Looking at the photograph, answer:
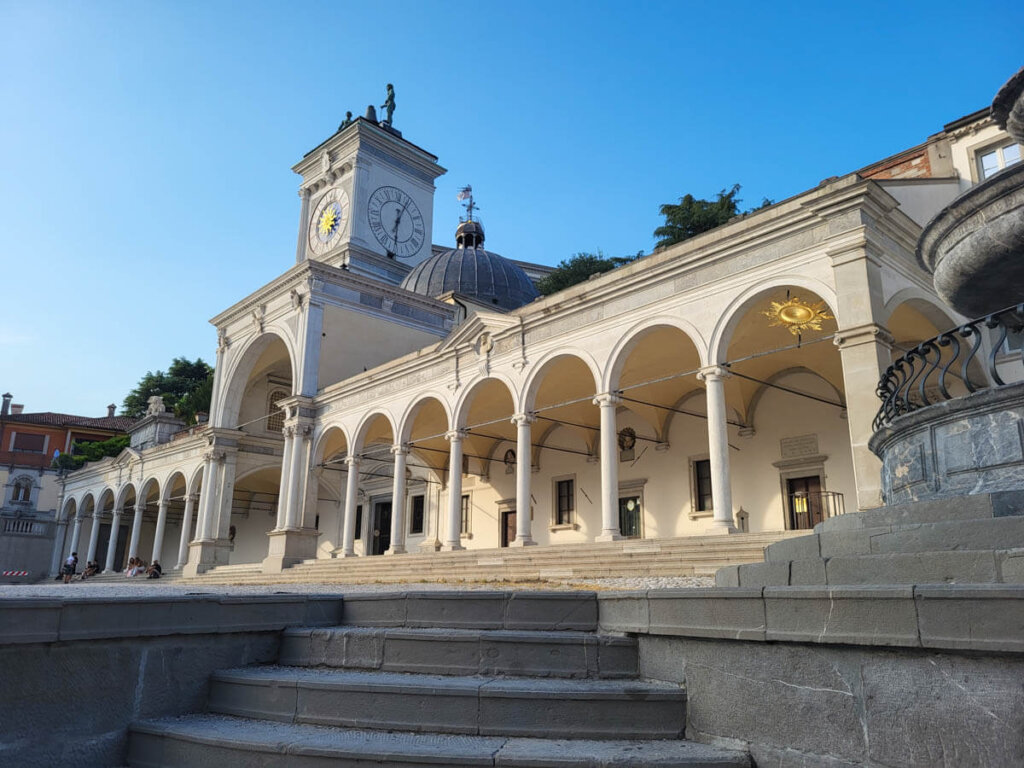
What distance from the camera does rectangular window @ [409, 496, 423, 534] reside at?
2747cm

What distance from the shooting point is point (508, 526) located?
24.7 meters

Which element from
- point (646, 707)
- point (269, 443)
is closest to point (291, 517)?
point (269, 443)

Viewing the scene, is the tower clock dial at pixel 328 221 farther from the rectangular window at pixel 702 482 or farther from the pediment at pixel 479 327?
the rectangular window at pixel 702 482

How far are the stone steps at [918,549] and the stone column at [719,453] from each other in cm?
797

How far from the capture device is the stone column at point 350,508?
70.6ft

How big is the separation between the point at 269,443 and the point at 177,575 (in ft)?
18.4

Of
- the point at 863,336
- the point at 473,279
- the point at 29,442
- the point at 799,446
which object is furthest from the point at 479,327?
the point at 29,442

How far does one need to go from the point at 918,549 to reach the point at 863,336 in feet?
27.0

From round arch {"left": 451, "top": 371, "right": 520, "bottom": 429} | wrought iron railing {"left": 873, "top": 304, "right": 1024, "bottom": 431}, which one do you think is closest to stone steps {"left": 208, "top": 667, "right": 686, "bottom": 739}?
wrought iron railing {"left": 873, "top": 304, "right": 1024, "bottom": 431}

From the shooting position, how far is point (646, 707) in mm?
3852

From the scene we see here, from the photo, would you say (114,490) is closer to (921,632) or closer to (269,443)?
(269,443)

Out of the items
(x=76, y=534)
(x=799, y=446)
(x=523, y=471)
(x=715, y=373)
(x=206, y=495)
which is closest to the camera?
(x=715, y=373)

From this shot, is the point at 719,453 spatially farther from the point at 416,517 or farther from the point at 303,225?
the point at 303,225

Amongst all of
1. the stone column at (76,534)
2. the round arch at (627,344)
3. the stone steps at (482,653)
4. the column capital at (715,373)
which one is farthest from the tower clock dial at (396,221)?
the stone steps at (482,653)
